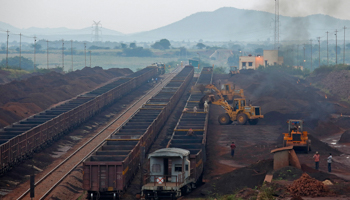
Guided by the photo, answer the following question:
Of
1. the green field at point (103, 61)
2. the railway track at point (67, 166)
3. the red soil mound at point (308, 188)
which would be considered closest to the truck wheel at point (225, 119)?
the railway track at point (67, 166)

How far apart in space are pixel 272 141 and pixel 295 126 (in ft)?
18.8

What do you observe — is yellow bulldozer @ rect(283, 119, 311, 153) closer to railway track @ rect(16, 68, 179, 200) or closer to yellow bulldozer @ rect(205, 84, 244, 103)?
railway track @ rect(16, 68, 179, 200)

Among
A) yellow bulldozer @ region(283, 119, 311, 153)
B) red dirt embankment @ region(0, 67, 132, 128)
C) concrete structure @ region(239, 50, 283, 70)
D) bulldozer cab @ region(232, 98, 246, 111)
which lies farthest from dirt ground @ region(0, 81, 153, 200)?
concrete structure @ region(239, 50, 283, 70)

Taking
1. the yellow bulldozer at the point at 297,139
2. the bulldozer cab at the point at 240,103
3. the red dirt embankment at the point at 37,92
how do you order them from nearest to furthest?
the yellow bulldozer at the point at 297,139 → the bulldozer cab at the point at 240,103 → the red dirt embankment at the point at 37,92

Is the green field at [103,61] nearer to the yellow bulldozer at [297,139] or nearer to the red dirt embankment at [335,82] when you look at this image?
the red dirt embankment at [335,82]

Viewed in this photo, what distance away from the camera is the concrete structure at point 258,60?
114 metres

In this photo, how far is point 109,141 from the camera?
2858 cm

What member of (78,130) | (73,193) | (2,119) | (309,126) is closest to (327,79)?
(309,126)

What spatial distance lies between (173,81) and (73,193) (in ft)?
160

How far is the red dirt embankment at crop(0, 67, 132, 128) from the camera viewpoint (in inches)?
1846

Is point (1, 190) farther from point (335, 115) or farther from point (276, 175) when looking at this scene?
point (335, 115)

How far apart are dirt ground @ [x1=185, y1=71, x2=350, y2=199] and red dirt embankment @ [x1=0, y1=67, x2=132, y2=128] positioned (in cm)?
2066

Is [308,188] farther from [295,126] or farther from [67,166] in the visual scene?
[67,166]

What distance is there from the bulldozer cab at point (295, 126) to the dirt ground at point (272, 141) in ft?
5.98
